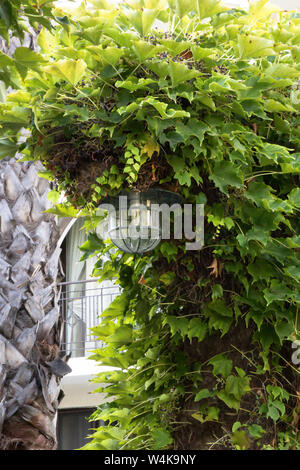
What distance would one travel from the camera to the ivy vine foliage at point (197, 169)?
2043 mm

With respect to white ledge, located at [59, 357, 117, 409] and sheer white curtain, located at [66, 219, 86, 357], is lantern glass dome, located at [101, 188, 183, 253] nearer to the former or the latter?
white ledge, located at [59, 357, 117, 409]

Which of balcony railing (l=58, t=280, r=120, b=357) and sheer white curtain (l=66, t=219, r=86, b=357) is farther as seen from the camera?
sheer white curtain (l=66, t=219, r=86, b=357)

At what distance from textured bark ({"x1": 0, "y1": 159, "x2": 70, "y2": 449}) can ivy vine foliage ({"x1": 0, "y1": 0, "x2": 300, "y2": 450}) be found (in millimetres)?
2291

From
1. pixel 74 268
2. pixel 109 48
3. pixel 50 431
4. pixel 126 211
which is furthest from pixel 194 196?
pixel 74 268

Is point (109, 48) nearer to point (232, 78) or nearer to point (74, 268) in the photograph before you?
point (232, 78)

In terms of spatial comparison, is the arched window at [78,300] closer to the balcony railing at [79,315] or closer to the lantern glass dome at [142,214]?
the balcony railing at [79,315]

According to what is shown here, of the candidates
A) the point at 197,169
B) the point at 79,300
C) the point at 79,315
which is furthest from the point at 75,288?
the point at 197,169

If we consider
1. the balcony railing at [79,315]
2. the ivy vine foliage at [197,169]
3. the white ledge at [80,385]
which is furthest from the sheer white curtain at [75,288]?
the ivy vine foliage at [197,169]

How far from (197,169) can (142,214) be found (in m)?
0.26

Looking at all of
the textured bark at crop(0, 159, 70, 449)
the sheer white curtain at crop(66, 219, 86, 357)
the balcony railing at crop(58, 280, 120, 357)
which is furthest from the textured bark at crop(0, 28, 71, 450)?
the sheer white curtain at crop(66, 219, 86, 357)

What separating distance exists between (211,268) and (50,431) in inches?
115

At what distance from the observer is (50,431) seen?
474cm

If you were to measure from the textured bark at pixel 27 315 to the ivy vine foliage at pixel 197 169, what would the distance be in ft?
7.51

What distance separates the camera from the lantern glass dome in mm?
2248
